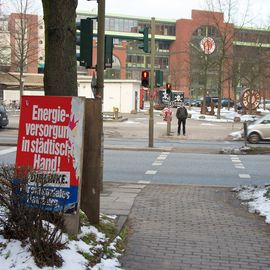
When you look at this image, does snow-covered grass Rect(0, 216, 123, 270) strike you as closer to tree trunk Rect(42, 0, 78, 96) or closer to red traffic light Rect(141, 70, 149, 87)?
tree trunk Rect(42, 0, 78, 96)

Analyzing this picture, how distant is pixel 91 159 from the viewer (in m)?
6.22

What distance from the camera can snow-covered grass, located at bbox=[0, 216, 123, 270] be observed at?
15.0 ft

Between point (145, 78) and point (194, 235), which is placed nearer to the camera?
point (194, 235)

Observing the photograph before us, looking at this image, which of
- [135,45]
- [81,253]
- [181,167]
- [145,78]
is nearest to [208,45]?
[145,78]

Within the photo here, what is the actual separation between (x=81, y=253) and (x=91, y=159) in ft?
4.48

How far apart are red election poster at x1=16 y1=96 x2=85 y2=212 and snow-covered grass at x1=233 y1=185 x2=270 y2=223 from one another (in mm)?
3556

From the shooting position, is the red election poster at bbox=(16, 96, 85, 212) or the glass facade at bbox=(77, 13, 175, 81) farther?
the glass facade at bbox=(77, 13, 175, 81)

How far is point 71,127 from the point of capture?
5.57 meters

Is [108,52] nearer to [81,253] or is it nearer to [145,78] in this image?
[81,253]

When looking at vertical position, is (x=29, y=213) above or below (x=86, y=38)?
below

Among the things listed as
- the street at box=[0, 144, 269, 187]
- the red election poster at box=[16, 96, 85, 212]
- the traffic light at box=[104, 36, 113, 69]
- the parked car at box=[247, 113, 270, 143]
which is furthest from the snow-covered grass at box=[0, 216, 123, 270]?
the parked car at box=[247, 113, 270, 143]

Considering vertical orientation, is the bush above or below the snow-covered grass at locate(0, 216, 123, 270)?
above

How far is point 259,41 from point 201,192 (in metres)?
48.0

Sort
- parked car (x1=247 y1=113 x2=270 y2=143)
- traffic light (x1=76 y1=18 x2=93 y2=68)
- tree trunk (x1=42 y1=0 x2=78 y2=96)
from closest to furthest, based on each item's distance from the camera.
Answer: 1. tree trunk (x1=42 y1=0 x2=78 y2=96)
2. traffic light (x1=76 y1=18 x2=93 y2=68)
3. parked car (x1=247 y1=113 x2=270 y2=143)
